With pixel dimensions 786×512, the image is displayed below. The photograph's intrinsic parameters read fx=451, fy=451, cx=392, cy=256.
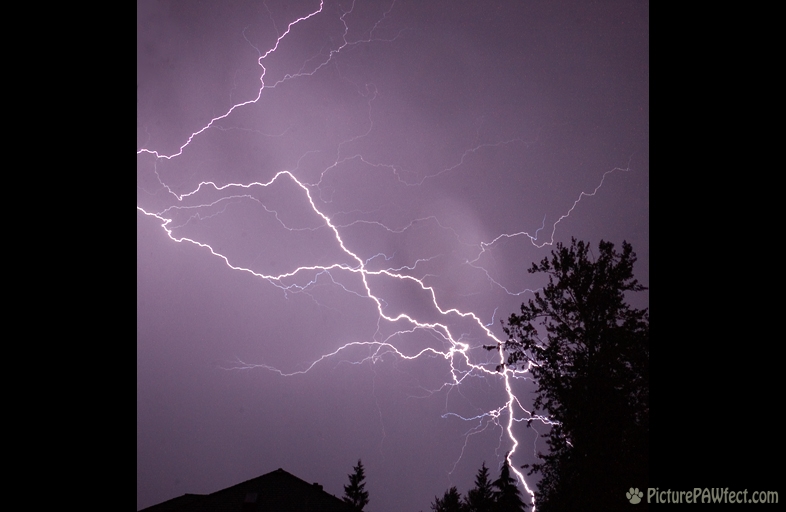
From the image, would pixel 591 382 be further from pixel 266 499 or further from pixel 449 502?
pixel 449 502

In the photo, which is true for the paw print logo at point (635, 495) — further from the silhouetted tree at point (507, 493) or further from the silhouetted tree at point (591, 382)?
A: the silhouetted tree at point (507, 493)

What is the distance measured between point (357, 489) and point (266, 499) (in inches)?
712

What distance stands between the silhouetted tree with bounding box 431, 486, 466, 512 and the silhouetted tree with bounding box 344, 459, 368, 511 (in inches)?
171

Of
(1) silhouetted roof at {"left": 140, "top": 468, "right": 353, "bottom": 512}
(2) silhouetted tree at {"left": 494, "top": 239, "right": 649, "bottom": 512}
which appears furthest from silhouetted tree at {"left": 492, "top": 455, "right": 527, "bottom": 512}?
(2) silhouetted tree at {"left": 494, "top": 239, "right": 649, "bottom": 512}

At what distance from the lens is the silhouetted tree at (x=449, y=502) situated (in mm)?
23616

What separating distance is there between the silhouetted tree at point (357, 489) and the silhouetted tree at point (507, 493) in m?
14.6

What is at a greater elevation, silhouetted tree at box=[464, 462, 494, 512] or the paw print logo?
the paw print logo

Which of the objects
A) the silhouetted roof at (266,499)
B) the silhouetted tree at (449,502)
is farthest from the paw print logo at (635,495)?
the silhouetted tree at (449,502)

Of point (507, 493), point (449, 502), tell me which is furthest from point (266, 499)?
point (449, 502)

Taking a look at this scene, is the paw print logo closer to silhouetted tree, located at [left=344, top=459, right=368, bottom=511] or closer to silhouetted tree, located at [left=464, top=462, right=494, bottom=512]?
silhouetted tree, located at [left=464, top=462, right=494, bottom=512]

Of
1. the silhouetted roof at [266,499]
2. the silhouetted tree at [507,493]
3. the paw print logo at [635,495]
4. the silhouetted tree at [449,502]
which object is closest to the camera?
the paw print logo at [635,495]

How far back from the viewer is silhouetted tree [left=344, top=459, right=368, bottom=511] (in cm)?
2775
